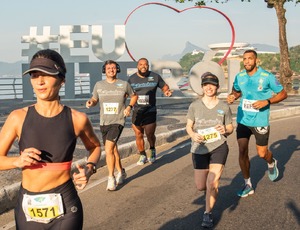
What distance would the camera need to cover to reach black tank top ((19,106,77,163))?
3092 millimetres

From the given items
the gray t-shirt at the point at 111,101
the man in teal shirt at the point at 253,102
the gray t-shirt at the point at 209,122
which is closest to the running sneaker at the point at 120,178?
the gray t-shirt at the point at 111,101

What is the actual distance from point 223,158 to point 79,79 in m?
27.7

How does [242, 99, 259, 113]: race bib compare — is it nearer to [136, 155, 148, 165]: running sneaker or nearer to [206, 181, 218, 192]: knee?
[206, 181, 218, 192]: knee

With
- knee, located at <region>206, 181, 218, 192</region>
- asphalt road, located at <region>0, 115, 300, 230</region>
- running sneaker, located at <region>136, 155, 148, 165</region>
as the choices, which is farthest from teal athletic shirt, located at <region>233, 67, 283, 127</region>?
running sneaker, located at <region>136, 155, 148, 165</region>

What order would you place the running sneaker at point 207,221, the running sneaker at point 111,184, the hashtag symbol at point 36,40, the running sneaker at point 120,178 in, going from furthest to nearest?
the hashtag symbol at point 36,40, the running sneaker at point 120,178, the running sneaker at point 111,184, the running sneaker at point 207,221

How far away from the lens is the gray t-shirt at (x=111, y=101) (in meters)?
7.62

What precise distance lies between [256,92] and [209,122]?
1.43 metres

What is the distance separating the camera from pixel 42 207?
3107 mm

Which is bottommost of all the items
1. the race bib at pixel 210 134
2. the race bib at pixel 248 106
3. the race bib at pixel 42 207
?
the race bib at pixel 42 207

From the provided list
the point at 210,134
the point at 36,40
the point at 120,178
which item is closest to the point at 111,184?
the point at 120,178

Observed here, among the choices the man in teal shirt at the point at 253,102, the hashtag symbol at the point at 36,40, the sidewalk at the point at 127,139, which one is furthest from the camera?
the hashtag symbol at the point at 36,40

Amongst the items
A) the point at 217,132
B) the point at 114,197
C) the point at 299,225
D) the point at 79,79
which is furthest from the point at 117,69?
the point at 79,79

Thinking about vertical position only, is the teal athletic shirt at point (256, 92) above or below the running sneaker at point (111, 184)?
above

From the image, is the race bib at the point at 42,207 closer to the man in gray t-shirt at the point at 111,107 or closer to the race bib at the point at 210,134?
the race bib at the point at 210,134
